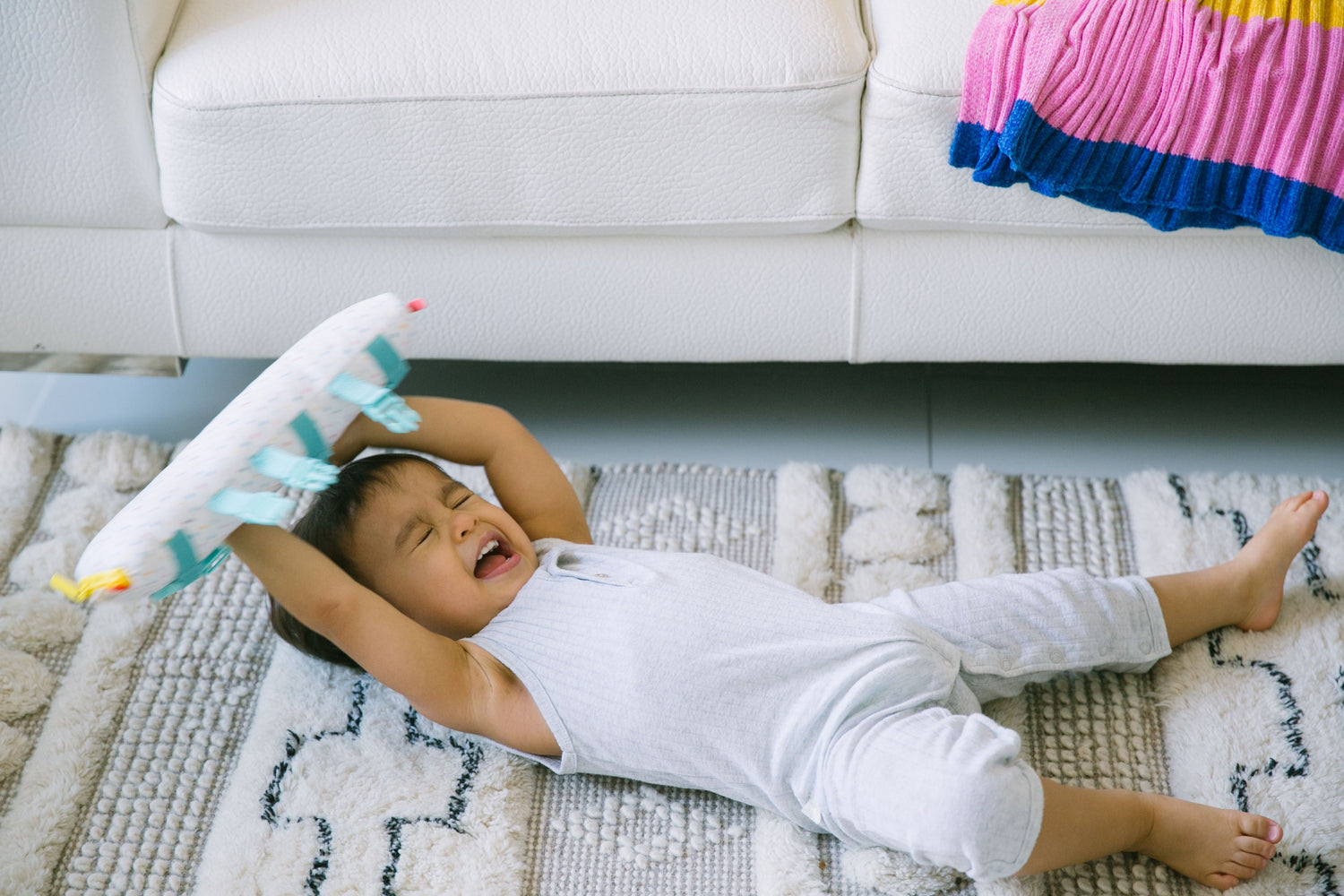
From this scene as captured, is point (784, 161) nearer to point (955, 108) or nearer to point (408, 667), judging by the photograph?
point (955, 108)

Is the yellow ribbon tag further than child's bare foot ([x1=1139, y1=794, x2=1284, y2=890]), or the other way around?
child's bare foot ([x1=1139, y1=794, x2=1284, y2=890])

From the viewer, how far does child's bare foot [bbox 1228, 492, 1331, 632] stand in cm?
105

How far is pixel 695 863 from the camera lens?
36.5 inches

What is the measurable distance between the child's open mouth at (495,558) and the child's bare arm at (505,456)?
7 cm

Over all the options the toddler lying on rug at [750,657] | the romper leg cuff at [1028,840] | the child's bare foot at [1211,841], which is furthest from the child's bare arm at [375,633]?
the child's bare foot at [1211,841]

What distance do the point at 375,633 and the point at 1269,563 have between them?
29.9 inches

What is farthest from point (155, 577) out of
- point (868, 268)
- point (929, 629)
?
point (868, 268)

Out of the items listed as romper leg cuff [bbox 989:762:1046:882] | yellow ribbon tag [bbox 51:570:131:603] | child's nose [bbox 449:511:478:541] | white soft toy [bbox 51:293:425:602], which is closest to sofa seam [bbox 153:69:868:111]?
white soft toy [bbox 51:293:425:602]

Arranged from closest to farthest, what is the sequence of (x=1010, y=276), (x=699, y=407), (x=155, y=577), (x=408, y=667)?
1. (x=155, y=577)
2. (x=408, y=667)
3. (x=1010, y=276)
4. (x=699, y=407)

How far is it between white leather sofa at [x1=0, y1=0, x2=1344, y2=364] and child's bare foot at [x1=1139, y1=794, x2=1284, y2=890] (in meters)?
0.50

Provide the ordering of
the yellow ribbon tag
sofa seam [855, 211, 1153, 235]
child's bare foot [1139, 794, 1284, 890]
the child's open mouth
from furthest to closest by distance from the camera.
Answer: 1. sofa seam [855, 211, 1153, 235]
2. the child's open mouth
3. child's bare foot [1139, 794, 1284, 890]
4. the yellow ribbon tag

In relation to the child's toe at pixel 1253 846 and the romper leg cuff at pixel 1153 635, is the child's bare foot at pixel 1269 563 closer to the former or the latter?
the romper leg cuff at pixel 1153 635

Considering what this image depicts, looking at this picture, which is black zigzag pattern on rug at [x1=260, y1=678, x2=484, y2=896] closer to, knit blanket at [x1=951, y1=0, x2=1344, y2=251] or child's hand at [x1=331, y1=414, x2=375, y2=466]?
child's hand at [x1=331, y1=414, x2=375, y2=466]

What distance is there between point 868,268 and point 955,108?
0.60 feet
